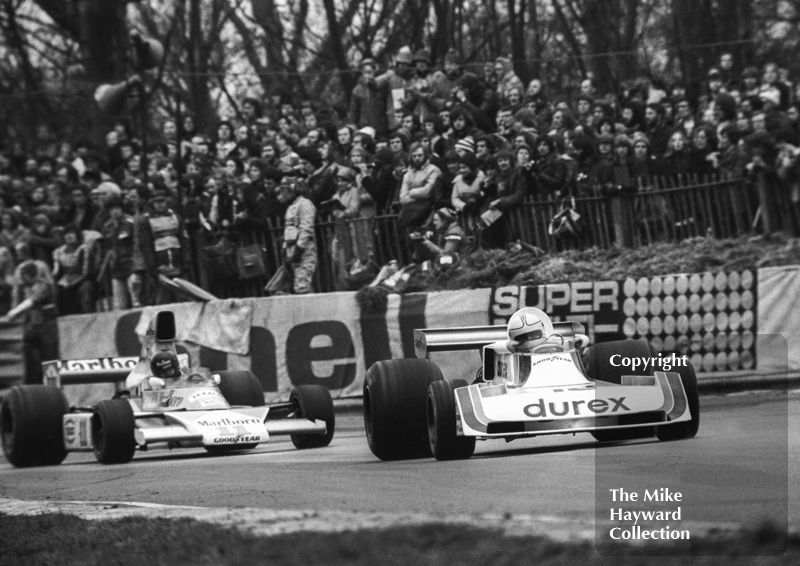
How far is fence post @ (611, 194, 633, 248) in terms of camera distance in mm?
15531

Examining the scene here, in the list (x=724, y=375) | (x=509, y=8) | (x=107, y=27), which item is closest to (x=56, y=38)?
(x=107, y=27)

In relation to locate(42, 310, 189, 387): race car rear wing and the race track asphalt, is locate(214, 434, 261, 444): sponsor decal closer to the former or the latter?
the race track asphalt

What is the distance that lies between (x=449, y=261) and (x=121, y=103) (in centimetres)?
772

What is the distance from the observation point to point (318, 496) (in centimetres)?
809

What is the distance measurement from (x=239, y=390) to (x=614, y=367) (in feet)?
15.2

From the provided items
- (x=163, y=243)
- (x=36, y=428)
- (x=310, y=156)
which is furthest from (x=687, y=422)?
(x=163, y=243)

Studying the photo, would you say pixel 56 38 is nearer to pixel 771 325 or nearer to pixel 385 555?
pixel 771 325

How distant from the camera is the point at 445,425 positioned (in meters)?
9.52

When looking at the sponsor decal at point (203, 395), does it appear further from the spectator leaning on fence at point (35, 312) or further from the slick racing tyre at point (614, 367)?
the spectator leaning on fence at point (35, 312)

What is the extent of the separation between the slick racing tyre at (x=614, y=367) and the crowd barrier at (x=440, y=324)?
248 cm

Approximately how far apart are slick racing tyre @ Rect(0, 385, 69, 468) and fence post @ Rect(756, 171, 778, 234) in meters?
7.65

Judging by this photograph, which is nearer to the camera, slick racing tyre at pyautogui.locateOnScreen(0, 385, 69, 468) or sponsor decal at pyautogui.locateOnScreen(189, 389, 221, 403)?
sponsor decal at pyautogui.locateOnScreen(189, 389, 221, 403)

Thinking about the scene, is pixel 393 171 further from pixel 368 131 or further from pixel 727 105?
→ pixel 727 105

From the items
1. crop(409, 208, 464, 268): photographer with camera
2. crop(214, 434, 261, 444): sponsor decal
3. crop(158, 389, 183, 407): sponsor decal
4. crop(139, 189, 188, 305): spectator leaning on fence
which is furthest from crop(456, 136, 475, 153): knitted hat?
crop(214, 434, 261, 444): sponsor decal
